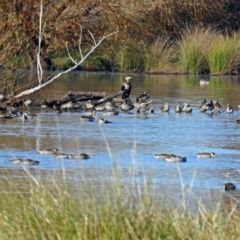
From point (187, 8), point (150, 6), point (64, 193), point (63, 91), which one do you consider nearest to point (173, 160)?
point (64, 193)

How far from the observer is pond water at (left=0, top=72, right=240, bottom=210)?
378 inches

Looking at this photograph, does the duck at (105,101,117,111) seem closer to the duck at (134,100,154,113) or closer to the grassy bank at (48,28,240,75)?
the duck at (134,100,154,113)

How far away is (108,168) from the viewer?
35.3ft

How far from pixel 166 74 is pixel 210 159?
2094cm

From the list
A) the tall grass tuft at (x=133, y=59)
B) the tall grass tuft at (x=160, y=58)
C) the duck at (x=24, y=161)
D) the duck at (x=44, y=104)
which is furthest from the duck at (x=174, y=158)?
the tall grass tuft at (x=160, y=58)

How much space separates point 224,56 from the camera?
107 feet

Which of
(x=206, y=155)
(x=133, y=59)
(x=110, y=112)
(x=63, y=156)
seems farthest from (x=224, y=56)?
(x=63, y=156)

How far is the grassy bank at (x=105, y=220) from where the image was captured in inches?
237

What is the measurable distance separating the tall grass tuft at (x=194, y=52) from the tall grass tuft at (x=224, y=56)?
31 centimetres

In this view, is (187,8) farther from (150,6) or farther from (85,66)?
(85,66)

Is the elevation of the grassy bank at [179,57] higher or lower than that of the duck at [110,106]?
higher

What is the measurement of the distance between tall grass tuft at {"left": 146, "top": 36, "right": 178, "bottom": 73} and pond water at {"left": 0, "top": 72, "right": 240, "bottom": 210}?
38.4 ft

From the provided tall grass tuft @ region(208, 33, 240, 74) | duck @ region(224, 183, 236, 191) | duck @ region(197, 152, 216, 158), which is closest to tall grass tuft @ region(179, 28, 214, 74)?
tall grass tuft @ region(208, 33, 240, 74)

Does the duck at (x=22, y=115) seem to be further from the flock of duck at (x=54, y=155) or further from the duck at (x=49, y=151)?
the duck at (x=49, y=151)
